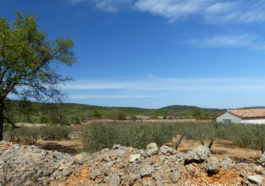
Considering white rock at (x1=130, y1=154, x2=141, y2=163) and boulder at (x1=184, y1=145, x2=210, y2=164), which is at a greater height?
boulder at (x1=184, y1=145, x2=210, y2=164)

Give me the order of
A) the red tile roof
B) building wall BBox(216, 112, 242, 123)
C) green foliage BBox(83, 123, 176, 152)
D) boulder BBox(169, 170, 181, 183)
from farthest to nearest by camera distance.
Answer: building wall BBox(216, 112, 242, 123), the red tile roof, green foliage BBox(83, 123, 176, 152), boulder BBox(169, 170, 181, 183)

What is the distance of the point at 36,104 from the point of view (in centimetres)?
1138

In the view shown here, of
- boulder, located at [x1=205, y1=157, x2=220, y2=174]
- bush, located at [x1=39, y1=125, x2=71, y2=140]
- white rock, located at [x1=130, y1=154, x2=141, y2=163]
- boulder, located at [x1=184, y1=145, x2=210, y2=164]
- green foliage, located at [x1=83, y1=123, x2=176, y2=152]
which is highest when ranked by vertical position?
boulder, located at [x1=184, y1=145, x2=210, y2=164]

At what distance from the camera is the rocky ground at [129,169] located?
11.1 feet

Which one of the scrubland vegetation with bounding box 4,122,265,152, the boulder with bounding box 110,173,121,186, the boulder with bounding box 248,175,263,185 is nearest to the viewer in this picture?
the boulder with bounding box 248,175,263,185

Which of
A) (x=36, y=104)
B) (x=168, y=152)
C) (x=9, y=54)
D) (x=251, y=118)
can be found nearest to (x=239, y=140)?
(x=168, y=152)

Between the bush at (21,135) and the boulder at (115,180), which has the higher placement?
the boulder at (115,180)

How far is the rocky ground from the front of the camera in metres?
3.38

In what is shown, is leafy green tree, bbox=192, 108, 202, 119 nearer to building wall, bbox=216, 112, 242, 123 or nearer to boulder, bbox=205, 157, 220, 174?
building wall, bbox=216, 112, 242, 123

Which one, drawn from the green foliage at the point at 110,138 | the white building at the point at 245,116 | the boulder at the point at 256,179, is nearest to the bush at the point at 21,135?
the green foliage at the point at 110,138

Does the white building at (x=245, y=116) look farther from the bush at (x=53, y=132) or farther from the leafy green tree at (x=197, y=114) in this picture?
the bush at (x=53, y=132)

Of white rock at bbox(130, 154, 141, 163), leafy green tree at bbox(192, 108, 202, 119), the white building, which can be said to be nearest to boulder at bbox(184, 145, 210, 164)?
white rock at bbox(130, 154, 141, 163)

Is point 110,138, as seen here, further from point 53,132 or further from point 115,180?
point 53,132

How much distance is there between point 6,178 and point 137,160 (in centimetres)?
389
